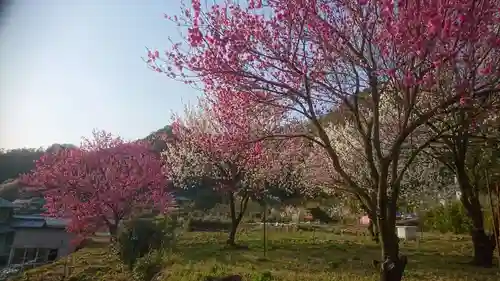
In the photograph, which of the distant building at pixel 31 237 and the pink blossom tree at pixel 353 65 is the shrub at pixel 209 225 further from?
the pink blossom tree at pixel 353 65

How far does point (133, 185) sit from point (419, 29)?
12726mm

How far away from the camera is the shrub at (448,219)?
16953mm

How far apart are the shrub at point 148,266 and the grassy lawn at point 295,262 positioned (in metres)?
0.25

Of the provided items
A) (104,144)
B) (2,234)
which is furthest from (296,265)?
(2,234)

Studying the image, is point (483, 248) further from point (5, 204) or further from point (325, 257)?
point (5, 204)

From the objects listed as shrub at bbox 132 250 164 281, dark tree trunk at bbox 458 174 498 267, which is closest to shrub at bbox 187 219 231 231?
shrub at bbox 132 250 164 281

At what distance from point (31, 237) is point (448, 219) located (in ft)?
59.9

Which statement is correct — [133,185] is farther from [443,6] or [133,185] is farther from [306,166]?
[443,6]

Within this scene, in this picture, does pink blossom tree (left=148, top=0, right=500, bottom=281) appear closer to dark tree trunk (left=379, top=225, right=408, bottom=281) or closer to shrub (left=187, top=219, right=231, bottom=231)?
dark tree trunk (left=379, top=225, right=408, bottom=281)

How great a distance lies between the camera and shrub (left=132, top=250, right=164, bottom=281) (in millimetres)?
8734

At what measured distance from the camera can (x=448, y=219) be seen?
17.4 meters

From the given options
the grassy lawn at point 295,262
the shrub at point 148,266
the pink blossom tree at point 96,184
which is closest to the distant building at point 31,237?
the pink blossom tree at point 96,184

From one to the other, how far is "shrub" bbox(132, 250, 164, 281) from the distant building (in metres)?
7.48

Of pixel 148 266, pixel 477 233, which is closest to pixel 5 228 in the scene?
pixel 148 266
